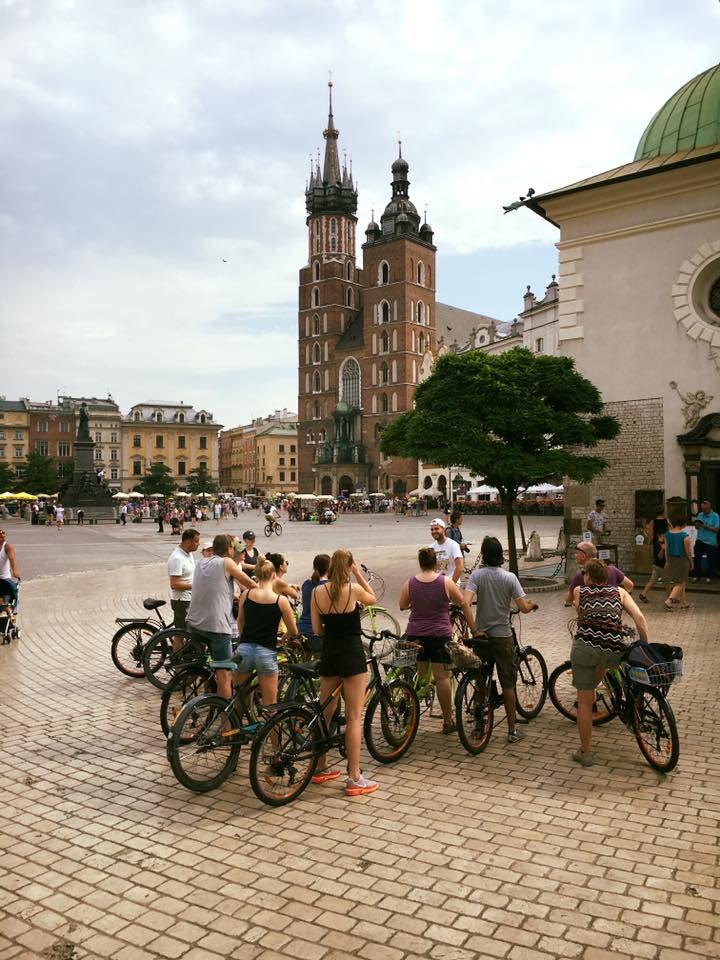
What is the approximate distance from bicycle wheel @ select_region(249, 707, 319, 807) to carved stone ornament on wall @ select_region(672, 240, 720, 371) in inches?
513

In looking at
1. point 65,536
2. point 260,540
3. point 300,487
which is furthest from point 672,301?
point 300,487

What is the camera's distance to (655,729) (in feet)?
18.6

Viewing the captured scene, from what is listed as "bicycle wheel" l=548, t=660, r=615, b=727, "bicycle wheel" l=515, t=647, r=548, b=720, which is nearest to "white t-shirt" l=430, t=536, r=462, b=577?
"bicycle wheel" l=515, t=647, r=548, b=720

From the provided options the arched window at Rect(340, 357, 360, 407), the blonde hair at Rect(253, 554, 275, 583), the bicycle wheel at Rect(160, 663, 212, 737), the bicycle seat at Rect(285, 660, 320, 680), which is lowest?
the bicycle wheel at Rect(160, 663, 212, 737)

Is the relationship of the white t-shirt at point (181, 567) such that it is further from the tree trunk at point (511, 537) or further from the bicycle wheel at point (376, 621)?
the tree trunk at point (511, 537)

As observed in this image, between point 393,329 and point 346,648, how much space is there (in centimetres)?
8087

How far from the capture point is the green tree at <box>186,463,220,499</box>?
99.5m

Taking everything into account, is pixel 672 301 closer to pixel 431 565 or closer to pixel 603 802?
pixel 431 565

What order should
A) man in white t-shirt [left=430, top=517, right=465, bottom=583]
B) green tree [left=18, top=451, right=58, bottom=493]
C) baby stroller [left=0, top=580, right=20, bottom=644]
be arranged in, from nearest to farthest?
man in white t-shirt [left=430, top=517, right=465, bottom=583] → baby stroller [left=0, top=580, right=20, bottom=644] → green tree [left=18, top=451, right=58, bottom=493]

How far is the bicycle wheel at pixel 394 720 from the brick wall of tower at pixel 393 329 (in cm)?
7490

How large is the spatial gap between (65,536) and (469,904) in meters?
34.2

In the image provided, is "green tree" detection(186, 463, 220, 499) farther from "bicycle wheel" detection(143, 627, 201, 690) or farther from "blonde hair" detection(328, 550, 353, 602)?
"blonde hair" detection(328, 550, 353, 602)

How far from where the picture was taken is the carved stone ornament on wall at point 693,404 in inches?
594

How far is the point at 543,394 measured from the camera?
15.4m
